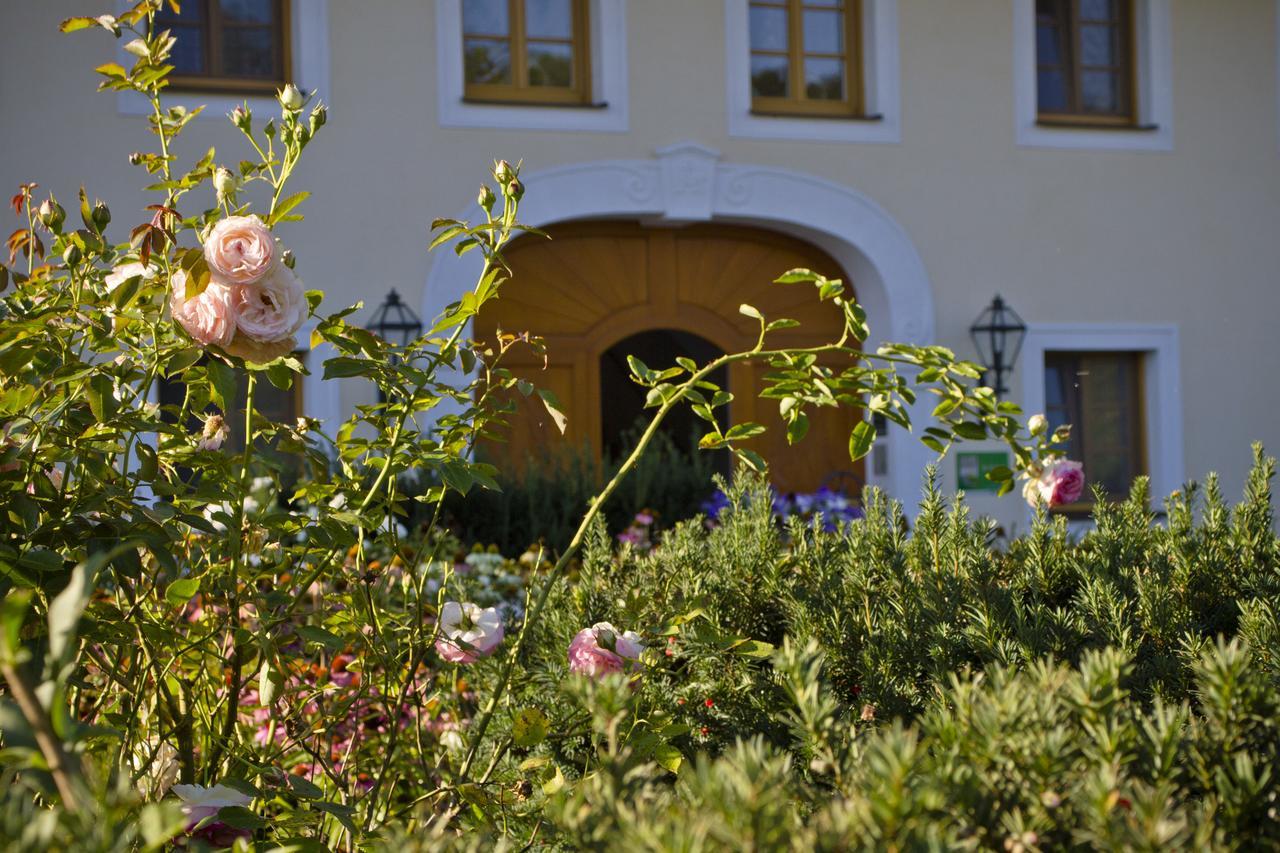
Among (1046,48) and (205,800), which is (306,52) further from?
(205,800)

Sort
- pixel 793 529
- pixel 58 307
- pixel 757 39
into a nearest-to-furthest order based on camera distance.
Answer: pixel 58 307 < pixel 793 529 < pixel 757 39

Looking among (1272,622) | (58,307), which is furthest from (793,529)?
(58,307)

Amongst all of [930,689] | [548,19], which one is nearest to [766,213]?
[548,19]

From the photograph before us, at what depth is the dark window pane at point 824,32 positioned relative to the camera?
872 centimetres

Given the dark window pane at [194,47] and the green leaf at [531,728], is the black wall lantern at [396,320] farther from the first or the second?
the green leaf at [531,728]

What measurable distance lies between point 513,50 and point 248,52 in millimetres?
1516

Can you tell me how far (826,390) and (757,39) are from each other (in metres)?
7.26

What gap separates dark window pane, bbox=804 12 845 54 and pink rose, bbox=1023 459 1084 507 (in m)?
7.08

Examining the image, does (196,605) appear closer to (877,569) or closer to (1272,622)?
(877,569)

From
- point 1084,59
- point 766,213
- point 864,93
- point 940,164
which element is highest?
point 1084,59

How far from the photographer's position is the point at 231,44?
7820 millimetres

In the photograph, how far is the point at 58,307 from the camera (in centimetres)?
170

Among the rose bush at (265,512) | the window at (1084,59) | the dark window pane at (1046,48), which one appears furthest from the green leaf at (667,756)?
the dark window pane at (1046,48)

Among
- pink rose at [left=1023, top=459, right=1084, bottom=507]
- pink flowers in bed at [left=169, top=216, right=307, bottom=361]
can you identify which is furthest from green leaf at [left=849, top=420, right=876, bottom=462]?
pink flowers in bed at [left=169, top=216, right=307, bottom=361]
